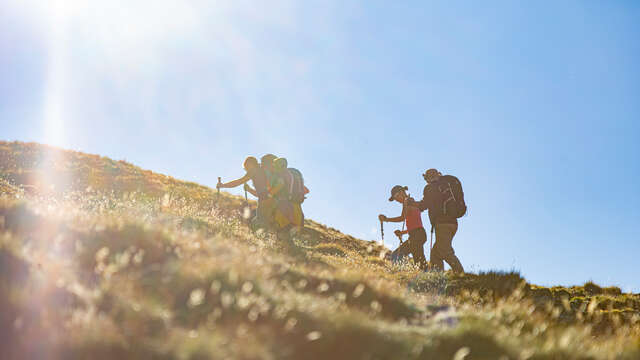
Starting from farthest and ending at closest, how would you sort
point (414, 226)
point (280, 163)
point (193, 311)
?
1. point (414, 226)
2. point (280, 163)
3. point (193, 311)

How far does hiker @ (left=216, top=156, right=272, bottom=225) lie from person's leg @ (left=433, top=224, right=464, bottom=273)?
13.3 ft

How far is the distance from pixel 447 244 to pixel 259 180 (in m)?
4.70

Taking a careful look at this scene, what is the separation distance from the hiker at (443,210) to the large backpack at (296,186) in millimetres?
2980

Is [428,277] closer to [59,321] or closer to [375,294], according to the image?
[375,294]

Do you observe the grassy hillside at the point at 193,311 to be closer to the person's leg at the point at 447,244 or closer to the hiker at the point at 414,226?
the person's leg at the point at 447,244

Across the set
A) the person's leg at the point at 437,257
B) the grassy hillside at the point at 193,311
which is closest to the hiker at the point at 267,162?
Answer: the person's leg at the point at 437,257

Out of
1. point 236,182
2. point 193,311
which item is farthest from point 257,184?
point 193,311

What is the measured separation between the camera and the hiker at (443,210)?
1062 centimetres

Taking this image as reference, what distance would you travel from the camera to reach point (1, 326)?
2963mm

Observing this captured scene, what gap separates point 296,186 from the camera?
10875 millimetres

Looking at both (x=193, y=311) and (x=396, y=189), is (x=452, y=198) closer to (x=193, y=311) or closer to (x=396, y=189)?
(x=396, y=189)

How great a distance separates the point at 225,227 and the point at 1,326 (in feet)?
19.7

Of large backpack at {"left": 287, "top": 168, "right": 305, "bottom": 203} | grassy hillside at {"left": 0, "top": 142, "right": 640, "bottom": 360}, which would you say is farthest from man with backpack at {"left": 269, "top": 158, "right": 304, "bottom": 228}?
grassy hillside at {"left": 0, "top": 142, "right": 640, "bottom": 360}

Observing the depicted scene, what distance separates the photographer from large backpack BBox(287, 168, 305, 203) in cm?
1067
